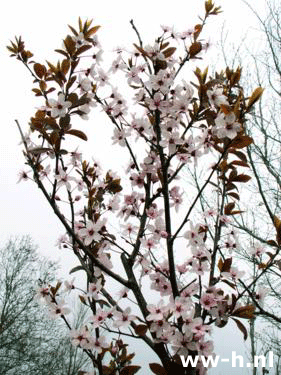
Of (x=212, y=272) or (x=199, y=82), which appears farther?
(x=199, y=82)

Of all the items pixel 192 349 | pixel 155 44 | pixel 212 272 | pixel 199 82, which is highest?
pixel 155 44

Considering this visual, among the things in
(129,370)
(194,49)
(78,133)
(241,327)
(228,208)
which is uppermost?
(194,49)

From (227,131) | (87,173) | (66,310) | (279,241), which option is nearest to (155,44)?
(227,131)

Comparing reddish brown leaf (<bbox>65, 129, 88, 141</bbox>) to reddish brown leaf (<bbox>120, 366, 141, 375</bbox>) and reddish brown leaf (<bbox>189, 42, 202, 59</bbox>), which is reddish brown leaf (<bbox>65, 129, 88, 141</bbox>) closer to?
reddish brown leaf (<bbox>189, 42, 202, 59</bbox>)

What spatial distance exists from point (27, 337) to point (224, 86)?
15.5 meters

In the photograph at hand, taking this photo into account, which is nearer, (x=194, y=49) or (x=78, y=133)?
(x=78, y=133)

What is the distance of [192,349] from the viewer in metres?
1.37

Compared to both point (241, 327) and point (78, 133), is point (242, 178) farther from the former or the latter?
point (78, 133)

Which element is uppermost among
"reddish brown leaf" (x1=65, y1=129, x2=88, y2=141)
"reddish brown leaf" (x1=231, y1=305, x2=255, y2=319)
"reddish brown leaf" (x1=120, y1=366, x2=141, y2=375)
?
"reddish brown leaf" (x1=65, y1=129, x2=88, y2=141)

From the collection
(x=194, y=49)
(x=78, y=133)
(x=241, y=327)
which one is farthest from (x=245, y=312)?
(x=194, y=49)

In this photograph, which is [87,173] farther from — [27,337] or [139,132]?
[27,337]

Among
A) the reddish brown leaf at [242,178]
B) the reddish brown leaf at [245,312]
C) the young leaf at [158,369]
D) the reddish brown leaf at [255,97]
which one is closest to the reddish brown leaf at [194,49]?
the reddish brown leaf at [255,97]

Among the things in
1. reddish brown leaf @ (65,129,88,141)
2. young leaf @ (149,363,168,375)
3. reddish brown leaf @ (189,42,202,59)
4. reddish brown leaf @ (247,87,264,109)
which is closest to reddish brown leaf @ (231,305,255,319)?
young leaf @ (149,363,168,375)

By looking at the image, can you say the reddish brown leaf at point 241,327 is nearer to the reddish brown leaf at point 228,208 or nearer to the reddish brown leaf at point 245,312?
the reddish brown leaf at point 245,312
